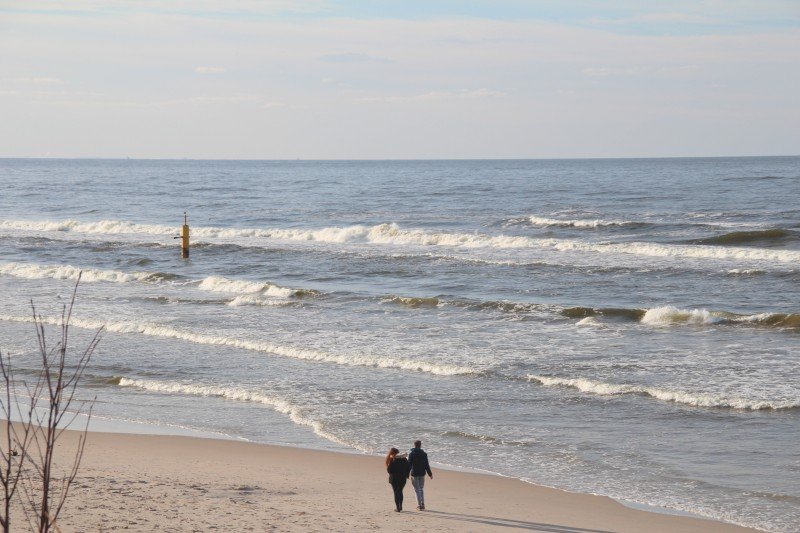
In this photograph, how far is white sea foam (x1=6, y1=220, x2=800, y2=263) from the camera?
34.4m

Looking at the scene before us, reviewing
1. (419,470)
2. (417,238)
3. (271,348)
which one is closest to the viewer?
(419,470)

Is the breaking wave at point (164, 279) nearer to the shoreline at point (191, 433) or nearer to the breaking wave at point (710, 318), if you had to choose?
the breaking wave at point (710, 318)

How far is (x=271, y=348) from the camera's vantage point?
20953 millimetres

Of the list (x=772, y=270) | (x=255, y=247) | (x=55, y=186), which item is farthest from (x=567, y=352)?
(x=55, y=186)

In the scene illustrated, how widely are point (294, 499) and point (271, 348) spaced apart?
→ 998 cm

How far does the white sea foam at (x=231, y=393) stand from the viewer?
15391 mm

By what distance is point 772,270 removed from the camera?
3053 centimetres

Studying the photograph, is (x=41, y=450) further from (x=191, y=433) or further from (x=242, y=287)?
(x=242, y=287)

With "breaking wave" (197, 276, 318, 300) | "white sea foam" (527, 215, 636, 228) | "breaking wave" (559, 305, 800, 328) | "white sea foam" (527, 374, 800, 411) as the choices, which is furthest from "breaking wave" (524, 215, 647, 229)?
"white sea foam" (527, 374, 800, 411)

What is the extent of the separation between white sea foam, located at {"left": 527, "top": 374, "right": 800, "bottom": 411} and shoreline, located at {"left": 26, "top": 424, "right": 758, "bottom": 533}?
5128mm

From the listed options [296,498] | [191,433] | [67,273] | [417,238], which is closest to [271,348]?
[191,433]

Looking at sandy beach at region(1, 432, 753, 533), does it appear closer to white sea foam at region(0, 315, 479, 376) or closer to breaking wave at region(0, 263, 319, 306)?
white sea foam at region(0, 315, 479, 376)

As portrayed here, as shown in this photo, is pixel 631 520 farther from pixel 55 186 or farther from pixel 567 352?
pixel 55 186

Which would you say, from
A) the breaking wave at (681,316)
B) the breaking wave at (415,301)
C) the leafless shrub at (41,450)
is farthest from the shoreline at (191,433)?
the breaking wave at (415,301)
